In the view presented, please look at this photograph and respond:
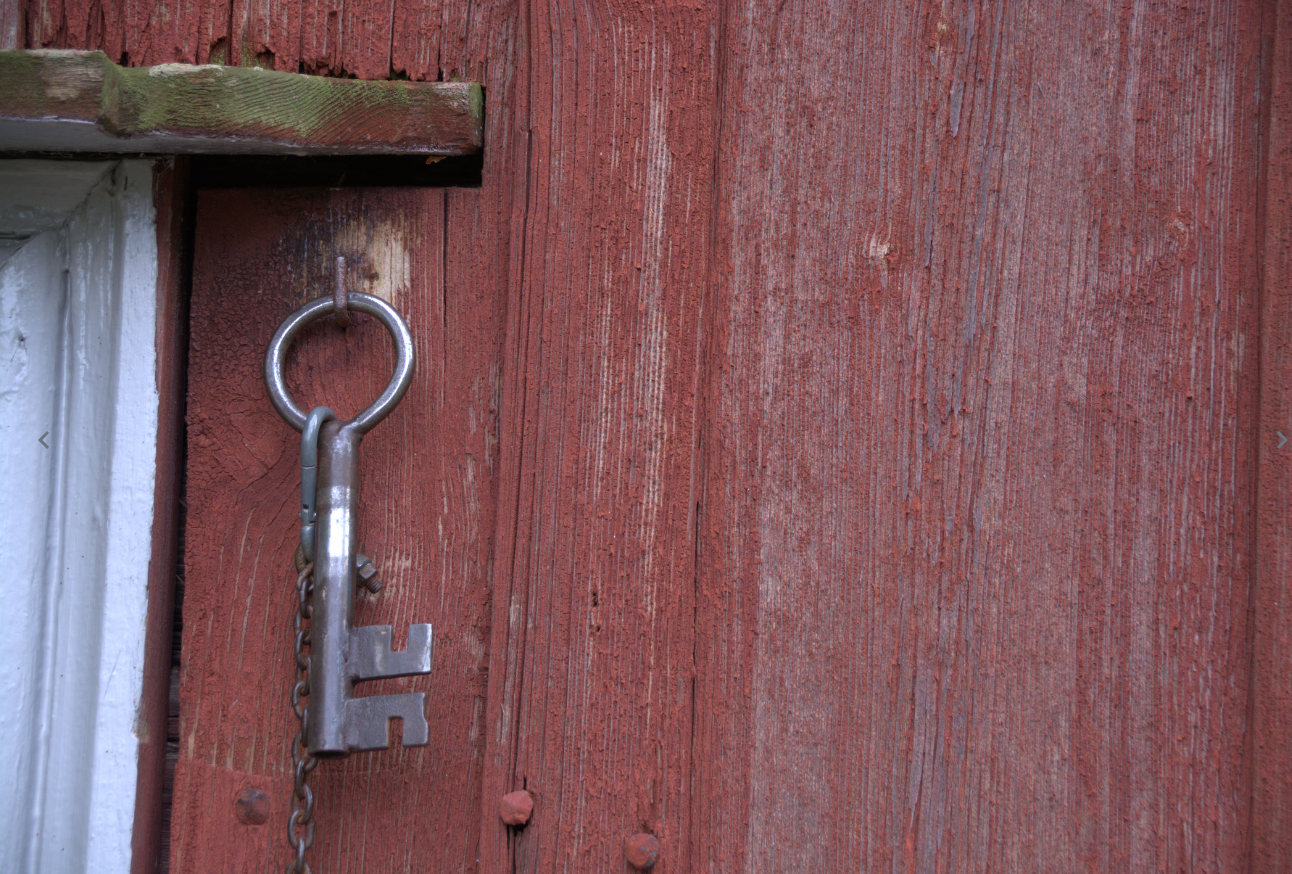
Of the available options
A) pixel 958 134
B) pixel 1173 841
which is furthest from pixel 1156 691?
pixel 958 134

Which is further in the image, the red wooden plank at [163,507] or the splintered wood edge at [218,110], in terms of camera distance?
the red wooden plank at [163,507]

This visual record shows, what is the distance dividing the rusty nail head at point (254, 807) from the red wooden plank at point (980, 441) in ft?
1.21

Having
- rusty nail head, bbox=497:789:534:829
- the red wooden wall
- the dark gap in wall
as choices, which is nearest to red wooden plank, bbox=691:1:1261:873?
the red wooden wall

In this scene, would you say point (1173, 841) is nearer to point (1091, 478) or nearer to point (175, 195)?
point (1091, 478)

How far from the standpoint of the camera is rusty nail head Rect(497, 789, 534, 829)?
2.11 ft

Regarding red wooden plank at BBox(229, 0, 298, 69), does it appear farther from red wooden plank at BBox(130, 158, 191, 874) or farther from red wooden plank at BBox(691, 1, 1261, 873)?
red wooden plank at BBox(691, 1, 1261, 873)

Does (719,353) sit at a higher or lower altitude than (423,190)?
lower

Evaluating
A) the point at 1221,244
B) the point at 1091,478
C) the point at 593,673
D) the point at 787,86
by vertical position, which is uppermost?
the point at 787,86

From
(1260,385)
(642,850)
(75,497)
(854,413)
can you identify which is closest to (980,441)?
(854,413)

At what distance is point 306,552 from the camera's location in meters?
0.63

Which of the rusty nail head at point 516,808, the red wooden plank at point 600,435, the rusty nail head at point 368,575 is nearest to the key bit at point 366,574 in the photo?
the rusty nail head at point 368,575

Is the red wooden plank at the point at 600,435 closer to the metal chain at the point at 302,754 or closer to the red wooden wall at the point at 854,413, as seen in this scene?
the red wooden wall at the point at 854,413

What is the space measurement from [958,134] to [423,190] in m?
0.47

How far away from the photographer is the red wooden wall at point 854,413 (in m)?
0.65
